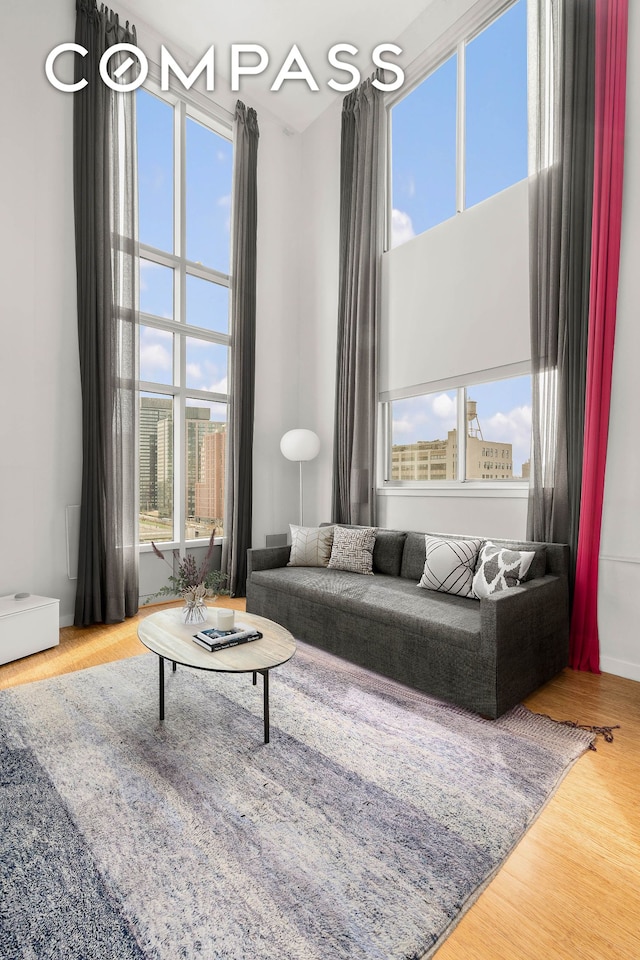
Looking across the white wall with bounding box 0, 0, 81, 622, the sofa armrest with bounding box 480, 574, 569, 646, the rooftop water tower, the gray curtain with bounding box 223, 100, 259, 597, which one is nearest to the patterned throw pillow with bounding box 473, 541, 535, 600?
the sofa armrest with bounding box 480, 574, 569, 646

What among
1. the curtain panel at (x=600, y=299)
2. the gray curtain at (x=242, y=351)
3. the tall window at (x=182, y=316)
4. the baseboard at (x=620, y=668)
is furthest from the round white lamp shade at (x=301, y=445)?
the baseboard at (x=620, y=668)

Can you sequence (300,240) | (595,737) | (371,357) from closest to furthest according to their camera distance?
(595,737)
(371,357)
(300,240)

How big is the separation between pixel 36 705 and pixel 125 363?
260cm

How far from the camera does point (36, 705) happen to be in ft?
7.68

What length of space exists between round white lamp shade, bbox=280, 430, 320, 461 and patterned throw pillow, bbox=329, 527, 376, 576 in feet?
3.59

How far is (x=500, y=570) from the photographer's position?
8.86ft

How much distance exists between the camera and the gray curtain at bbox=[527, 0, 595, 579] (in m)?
2.85

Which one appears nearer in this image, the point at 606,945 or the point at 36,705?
the point at 606,945

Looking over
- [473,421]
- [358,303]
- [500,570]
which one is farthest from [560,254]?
[500,570]

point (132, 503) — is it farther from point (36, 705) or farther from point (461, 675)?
point (461, 675)

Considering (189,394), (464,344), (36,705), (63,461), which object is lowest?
(36,705)

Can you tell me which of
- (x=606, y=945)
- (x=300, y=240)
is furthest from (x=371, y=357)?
(x=606, y=945)

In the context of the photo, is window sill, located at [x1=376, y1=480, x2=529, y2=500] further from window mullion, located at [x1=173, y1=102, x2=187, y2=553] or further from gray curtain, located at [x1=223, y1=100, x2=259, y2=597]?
window mullion, located at [x1=173, y1=102, x2=187, y2=553]

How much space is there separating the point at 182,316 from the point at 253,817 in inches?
162
